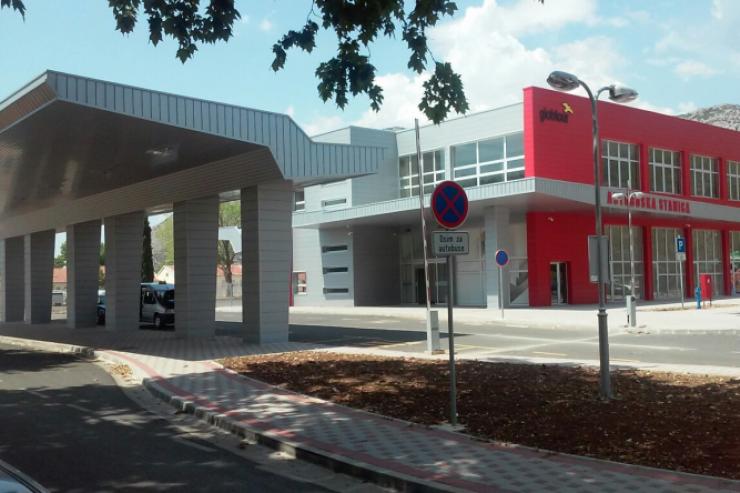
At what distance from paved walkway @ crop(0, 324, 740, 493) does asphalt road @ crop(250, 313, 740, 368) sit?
6.83 m

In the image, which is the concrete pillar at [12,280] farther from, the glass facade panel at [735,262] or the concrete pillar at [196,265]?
the glass facade panel at [735,262]

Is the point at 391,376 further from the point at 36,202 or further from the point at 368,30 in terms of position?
the point at 36,202

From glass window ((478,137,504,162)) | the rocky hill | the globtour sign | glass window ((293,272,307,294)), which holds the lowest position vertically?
glass window ((293,272,307,294))

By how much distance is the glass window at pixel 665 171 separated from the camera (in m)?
38.8

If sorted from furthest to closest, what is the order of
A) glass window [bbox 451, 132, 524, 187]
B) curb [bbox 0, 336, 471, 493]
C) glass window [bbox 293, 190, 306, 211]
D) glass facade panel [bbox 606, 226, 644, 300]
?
glass window [bbox 293, 190, 306, 211], glass facade panel [bbox 606, 226, 644, 300], glass window [bbox 451, 132, 524, 187], curb [bbox 0, 336, 471, 493]

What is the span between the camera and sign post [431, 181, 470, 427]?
7621 millimetres

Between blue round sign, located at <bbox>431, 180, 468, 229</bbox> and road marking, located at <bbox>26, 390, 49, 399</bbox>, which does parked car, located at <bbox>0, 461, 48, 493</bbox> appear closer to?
blue round sign, located at <bbox>431, 180, 468, 229</bbox>

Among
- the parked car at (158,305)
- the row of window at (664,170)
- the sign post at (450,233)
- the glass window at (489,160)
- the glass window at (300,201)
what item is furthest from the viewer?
the glass window at (300,201)

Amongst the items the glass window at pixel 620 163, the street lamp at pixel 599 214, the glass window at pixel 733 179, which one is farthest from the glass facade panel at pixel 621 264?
the street lamp at pixel 599 214

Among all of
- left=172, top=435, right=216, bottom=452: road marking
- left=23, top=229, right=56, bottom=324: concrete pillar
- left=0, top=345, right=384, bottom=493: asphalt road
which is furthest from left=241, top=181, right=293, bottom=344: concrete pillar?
left=23, top=229, right=56, bottom=324: concrete pillar

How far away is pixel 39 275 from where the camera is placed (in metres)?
31.5

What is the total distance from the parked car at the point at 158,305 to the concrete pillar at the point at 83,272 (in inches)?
78.1

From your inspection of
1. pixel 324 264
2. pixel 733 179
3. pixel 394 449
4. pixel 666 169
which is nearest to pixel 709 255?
pixel 733 179

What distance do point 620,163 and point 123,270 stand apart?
26579 millimetres
